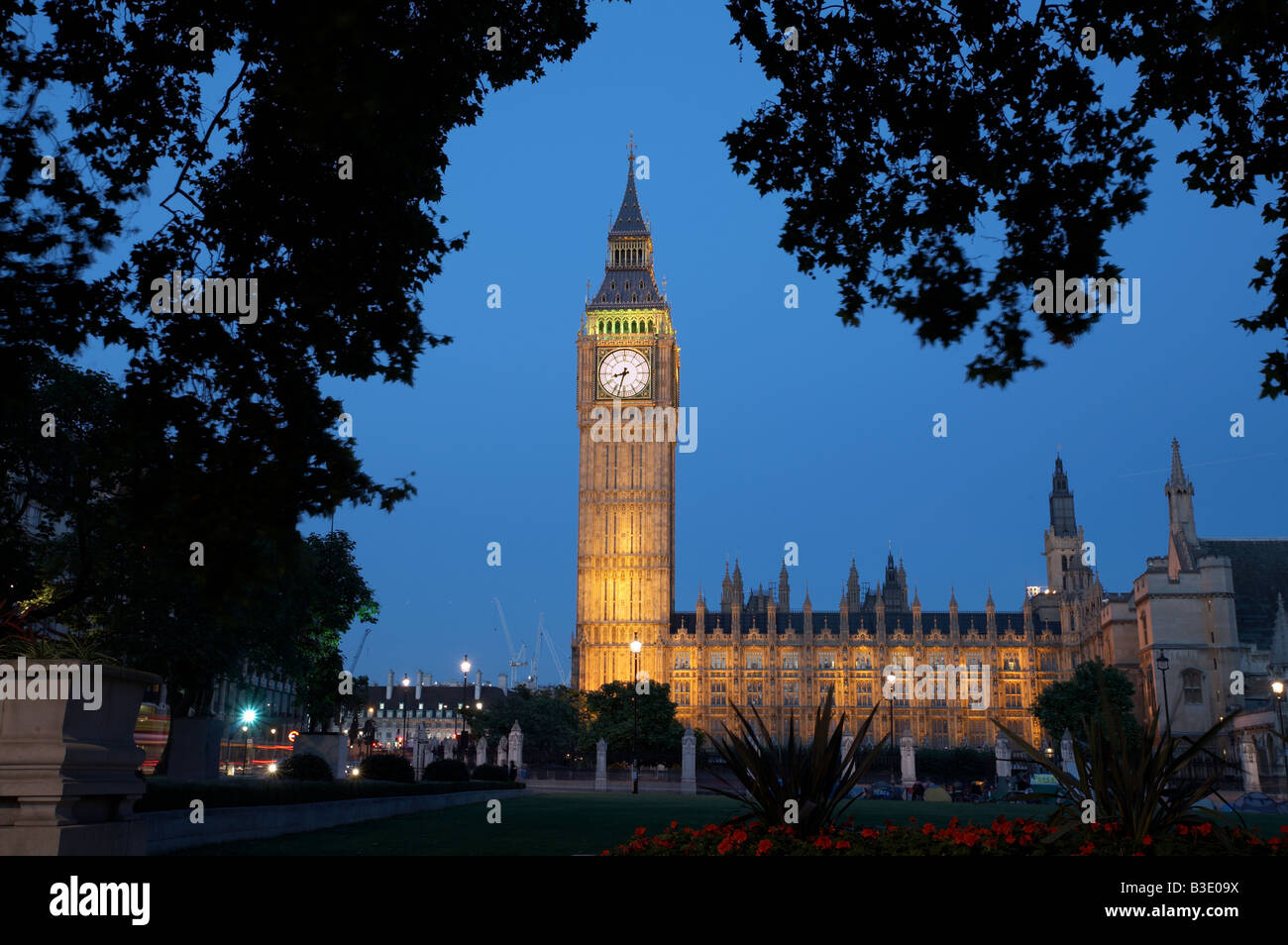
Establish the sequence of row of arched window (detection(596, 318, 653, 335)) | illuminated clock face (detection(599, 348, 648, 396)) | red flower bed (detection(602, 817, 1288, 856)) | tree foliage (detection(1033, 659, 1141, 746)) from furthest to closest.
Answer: row of arched window (detection(596, 318, 653, 335))
illuminated clock face (detection(599, 348, 648, 396))
tree foliage (detection(1033, 659, 1141, 746))
red flower bed (detection(602, 817, 1288, 856))

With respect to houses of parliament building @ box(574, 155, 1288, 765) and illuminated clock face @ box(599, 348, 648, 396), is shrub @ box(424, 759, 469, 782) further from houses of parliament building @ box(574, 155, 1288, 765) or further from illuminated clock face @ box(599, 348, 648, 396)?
illuminated clock face @ box(599, 348, 648, 396)

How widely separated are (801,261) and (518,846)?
1091 cm

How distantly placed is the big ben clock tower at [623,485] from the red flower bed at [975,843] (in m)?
105

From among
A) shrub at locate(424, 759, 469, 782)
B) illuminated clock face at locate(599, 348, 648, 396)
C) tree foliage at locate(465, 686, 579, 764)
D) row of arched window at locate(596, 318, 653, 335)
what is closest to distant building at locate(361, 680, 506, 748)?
illuminated clock face at locate(599, 348, 648, 396)

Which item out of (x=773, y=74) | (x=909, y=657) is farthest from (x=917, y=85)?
(x=909, y=657)

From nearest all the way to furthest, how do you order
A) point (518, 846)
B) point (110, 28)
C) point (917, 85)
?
point (917, 85), point (110, 28), point (518, 846)

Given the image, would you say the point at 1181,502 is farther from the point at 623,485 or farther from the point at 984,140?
the point at 984,140

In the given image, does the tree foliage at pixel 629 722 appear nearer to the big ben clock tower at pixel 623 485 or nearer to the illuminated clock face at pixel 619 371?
the big ben clock tower at pixel 623 485

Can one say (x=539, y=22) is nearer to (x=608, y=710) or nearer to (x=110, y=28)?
(x=110, y=28)

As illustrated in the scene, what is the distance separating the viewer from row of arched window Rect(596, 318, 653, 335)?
384 feet

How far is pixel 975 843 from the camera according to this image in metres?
8.58

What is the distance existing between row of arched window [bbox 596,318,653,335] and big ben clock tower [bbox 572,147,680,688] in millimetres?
108

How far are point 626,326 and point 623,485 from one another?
56.9ft

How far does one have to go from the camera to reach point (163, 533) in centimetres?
911
